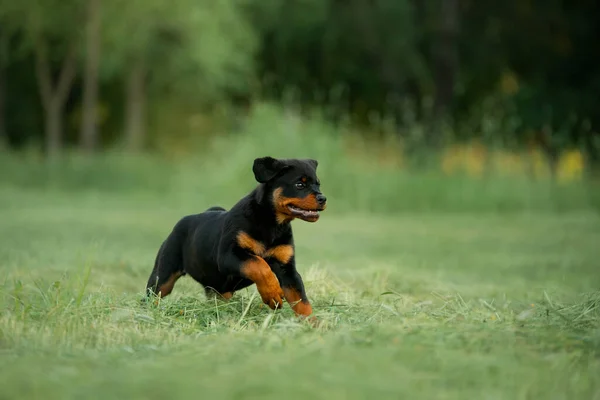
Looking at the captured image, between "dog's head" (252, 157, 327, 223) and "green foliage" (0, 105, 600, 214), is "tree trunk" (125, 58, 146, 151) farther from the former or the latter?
"dog's head" (252, 157, 327, 223)

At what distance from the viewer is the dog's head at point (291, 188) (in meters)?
5.39

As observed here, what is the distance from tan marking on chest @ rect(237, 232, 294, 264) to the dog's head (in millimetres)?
168

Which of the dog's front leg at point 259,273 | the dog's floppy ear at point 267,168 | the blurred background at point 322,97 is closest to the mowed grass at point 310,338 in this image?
the dog's front leg at point 259,273

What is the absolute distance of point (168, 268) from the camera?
19.6 feet

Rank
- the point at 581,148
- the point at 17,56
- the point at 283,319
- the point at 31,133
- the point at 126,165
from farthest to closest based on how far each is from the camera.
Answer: the point at 31,133 < the point at 17,56 < the point at 126,165 < the point at 581,148 < the point at 283,319

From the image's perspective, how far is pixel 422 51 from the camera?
33.0 metres

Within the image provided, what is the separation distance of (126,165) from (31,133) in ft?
49.8

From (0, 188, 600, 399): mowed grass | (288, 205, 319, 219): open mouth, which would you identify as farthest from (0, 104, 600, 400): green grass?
(288, 205, 319, 219): open mouth

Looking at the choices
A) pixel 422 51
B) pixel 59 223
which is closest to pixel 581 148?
pixel 59 223

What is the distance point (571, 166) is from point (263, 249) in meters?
15.8

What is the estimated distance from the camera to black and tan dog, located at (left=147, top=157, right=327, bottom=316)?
5215mm

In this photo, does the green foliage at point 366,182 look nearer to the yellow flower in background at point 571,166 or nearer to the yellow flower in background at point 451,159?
the yellow flower in background at point 451,159

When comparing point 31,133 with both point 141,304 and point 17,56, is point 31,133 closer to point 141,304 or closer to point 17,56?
point 17,56

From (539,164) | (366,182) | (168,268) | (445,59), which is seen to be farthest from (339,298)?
(445,59)
